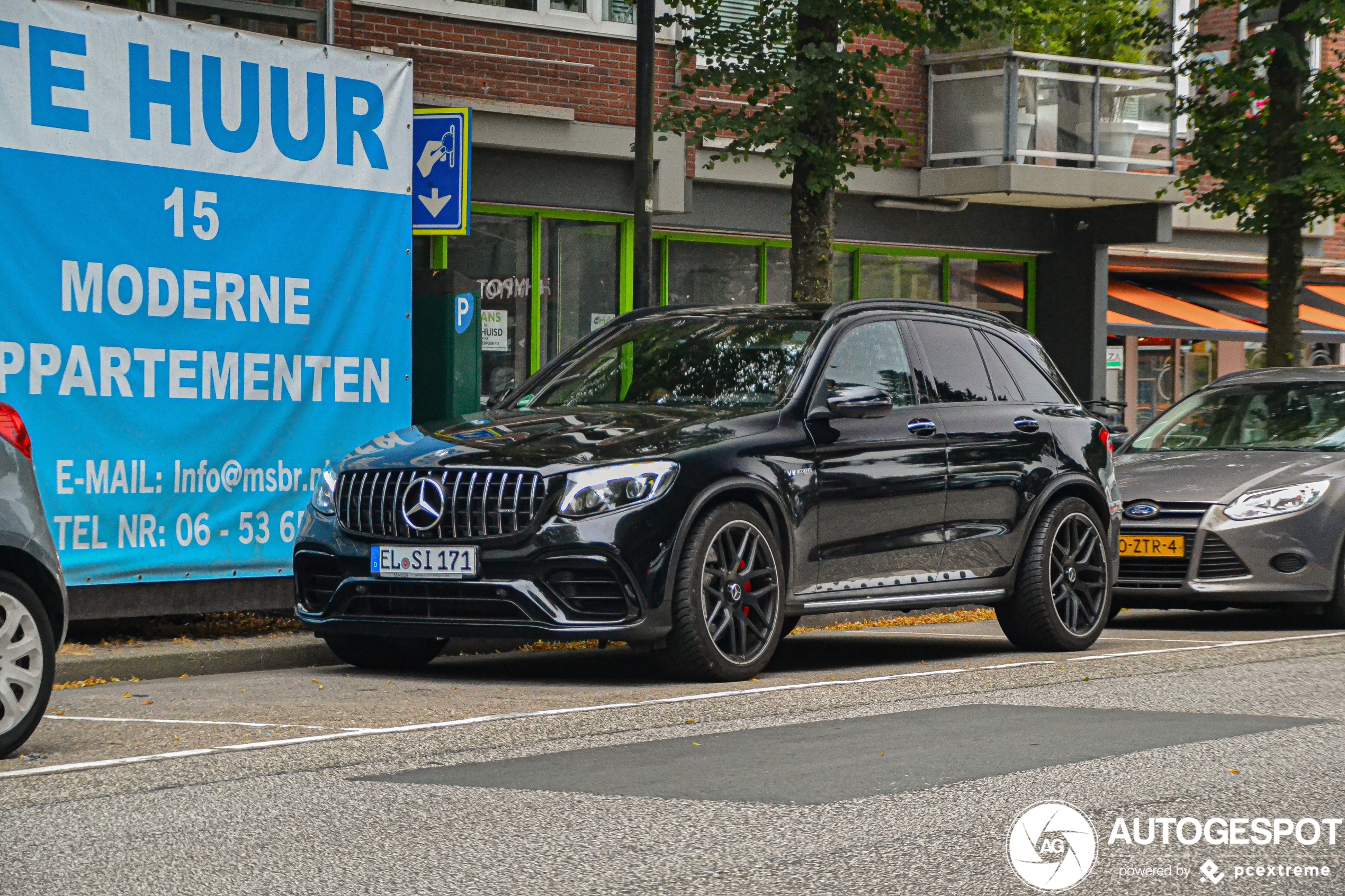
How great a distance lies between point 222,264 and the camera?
10.7 meters

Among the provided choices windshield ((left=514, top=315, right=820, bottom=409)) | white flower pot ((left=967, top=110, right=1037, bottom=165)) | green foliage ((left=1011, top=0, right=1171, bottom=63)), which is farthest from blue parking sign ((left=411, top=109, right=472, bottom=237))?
green foliage ((left=1011, top=0, right=1171, bottom=63))

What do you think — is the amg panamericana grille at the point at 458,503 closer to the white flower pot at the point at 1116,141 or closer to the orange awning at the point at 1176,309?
the white flower pot at the point at 1116,141

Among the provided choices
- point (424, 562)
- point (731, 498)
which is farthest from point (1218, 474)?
point (424, 562)

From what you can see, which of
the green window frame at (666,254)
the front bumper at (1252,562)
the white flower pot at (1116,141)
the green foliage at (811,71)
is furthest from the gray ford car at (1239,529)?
the white flower pot at (1116,141)

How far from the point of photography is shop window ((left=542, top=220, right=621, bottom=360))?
67.3ft

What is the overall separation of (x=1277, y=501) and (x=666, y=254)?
34.3 ft

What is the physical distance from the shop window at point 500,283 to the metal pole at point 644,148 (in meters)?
6.03

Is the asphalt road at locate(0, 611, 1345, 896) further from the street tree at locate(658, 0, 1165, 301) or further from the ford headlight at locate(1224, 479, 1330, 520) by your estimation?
the street tree at locate(658, 0, 1165, 301)

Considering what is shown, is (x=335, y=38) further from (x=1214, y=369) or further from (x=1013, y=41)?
(x=1214, y=369)

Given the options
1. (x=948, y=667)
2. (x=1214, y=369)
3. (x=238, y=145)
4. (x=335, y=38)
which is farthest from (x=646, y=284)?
(x=1214, y=369)

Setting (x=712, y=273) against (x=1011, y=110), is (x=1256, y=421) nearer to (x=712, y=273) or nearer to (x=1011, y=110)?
(x=712, y=273)

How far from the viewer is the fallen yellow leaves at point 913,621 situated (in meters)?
12.8

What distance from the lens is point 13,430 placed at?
7020mm

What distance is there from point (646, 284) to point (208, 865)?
911 centimetres
